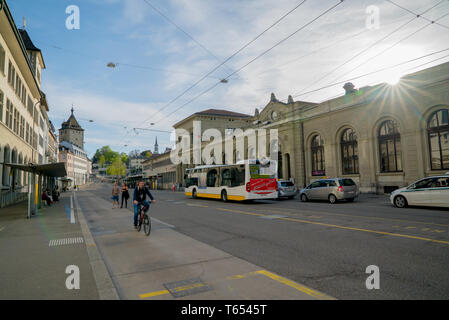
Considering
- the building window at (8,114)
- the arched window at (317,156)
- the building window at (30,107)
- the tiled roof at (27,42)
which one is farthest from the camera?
the tiled roof at (27,42)

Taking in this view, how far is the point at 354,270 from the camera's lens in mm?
4992

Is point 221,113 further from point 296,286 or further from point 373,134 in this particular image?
point 296,286

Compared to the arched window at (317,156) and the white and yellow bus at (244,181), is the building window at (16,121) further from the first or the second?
the arched window at (317,156)

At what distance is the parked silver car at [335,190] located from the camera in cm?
1934

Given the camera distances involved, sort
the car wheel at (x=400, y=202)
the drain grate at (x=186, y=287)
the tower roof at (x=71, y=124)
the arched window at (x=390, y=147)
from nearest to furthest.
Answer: the drain grate at (x=186, y=287), the car wheel at (x=400, y=202), the arched window at (x=390, y=147), the tower roof at (x=71, y=124)

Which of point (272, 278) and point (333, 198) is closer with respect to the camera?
point (272, 278)

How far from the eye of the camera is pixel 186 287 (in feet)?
14.3

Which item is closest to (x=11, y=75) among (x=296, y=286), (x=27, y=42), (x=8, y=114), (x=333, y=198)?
(x=8, y=114)

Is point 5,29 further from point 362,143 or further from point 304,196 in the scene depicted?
point 362,143

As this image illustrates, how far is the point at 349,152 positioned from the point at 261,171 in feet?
41.2

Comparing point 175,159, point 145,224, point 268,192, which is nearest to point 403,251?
point 145,224

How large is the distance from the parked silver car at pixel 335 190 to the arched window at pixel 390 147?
6853 mm

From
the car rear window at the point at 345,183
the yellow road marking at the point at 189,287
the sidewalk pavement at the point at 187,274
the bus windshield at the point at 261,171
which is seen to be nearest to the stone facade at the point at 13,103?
the sidewalk pavement at the point at 187,274
